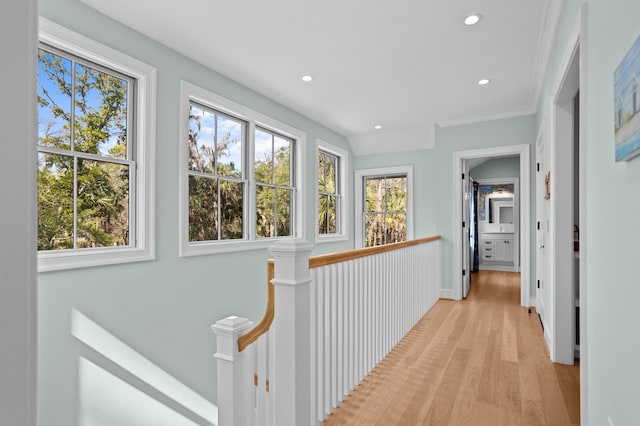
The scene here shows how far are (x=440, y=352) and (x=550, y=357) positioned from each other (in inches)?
33.2

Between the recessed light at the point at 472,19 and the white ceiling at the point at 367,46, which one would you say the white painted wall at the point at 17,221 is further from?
the recessed light at the point at 472,19

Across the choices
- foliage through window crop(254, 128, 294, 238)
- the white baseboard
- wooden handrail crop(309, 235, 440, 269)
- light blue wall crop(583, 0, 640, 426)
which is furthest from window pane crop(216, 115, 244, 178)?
the white baseboard

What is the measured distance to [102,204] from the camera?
2607mm

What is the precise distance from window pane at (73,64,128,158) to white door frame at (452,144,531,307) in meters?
4.19

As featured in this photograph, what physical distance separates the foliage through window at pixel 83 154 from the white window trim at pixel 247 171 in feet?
1.33

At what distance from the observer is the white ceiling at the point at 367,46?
2.43 m

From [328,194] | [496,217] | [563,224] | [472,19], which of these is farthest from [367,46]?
[496,217]

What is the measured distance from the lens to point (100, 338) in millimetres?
2373

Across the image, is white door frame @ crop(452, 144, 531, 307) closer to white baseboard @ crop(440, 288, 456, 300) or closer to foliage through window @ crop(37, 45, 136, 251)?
white baseboard @ crop(440, 288, 456, 300)

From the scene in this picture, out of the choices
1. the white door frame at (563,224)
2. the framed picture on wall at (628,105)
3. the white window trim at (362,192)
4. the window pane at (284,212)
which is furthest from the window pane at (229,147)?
the framed picture on wall at (628,105)

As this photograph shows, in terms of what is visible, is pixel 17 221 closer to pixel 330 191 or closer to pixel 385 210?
pixel 330 191

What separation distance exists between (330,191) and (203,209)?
2.64 meters

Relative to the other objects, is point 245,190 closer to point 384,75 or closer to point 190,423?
point 384,75

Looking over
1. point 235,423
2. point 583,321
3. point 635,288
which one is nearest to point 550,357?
point 583,321
